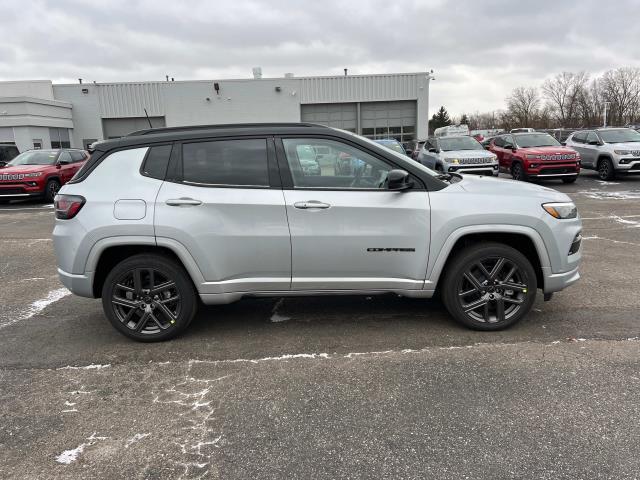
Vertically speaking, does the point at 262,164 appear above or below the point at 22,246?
above

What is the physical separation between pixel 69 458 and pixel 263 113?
3154 cm

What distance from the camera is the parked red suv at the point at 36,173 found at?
1384 cm

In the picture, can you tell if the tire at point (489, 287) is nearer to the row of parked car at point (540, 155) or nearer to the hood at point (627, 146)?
the row of parked car at point (540, 155)

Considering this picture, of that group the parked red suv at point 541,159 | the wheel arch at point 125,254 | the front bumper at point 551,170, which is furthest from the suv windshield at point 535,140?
the wheel arch at point 125,254

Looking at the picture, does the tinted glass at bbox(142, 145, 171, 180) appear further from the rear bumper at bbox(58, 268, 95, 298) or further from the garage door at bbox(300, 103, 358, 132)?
the garage door at bbox(300, 103, 358, 132)

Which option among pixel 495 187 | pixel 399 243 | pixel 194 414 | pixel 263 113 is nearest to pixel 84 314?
pixel 194 414

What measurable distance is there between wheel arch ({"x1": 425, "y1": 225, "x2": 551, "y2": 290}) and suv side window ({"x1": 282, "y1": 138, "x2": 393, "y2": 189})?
75 cm

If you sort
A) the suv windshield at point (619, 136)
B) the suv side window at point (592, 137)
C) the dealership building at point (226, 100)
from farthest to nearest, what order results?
the dealership building at point (226, 100), the suv side window at point (592, 137), the suv windshield at point (619, 136)

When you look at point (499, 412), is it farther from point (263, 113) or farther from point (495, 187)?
point (263, 113)

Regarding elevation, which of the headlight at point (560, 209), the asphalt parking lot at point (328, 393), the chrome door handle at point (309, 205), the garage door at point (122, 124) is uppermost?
the garage door at point (122, 124)

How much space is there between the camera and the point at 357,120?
3262 centimetres

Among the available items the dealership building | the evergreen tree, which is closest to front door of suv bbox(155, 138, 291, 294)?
the dealership building

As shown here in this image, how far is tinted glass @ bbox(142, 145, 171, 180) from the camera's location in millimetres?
3959

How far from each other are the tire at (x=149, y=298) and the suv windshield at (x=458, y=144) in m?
12.6
